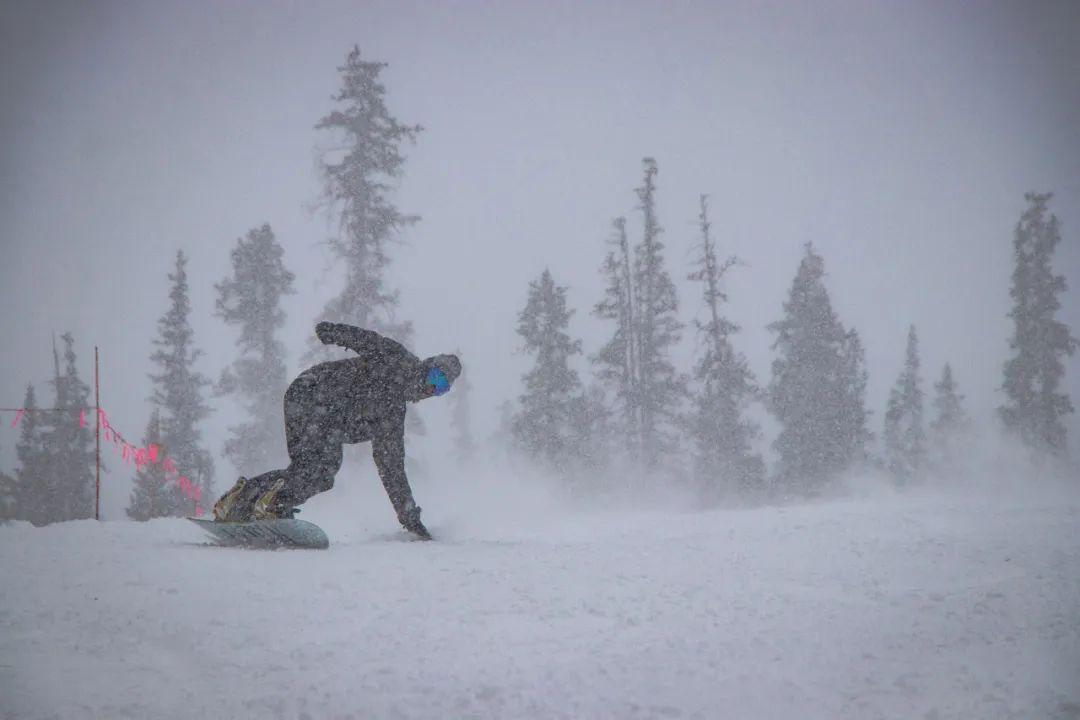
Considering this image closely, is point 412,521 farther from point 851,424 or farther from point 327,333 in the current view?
point 851,424

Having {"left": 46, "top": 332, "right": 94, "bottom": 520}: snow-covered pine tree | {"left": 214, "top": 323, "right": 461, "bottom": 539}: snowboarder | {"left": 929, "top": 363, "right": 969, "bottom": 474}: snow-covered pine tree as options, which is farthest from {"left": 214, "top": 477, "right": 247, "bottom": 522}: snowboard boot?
{"left": 929, "top": 363, "right": 969, "bottom": 474}: snow-covered pine tree

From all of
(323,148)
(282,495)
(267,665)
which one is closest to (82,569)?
(282,495)

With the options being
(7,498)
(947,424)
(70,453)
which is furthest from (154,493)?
(947,424)

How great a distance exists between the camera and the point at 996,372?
91312 mm

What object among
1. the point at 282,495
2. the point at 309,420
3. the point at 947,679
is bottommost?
the point at 947,679

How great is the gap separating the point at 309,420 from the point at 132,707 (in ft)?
13.0

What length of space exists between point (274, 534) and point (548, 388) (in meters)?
17.9

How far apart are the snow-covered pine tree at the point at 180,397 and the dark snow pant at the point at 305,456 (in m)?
21.0

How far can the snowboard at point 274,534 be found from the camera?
18.5ft

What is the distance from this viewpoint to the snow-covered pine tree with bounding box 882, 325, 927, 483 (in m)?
32.5

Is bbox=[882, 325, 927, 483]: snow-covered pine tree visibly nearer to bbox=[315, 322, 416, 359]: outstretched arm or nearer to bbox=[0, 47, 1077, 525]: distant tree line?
bbox=[0, 47, 1077, 525]: distant tree line

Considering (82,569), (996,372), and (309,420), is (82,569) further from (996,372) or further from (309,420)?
(996,372)

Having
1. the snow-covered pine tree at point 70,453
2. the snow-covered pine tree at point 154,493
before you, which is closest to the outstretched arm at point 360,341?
the snow-covered pine tree at point 154,493

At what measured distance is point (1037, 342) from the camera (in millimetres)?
24422
